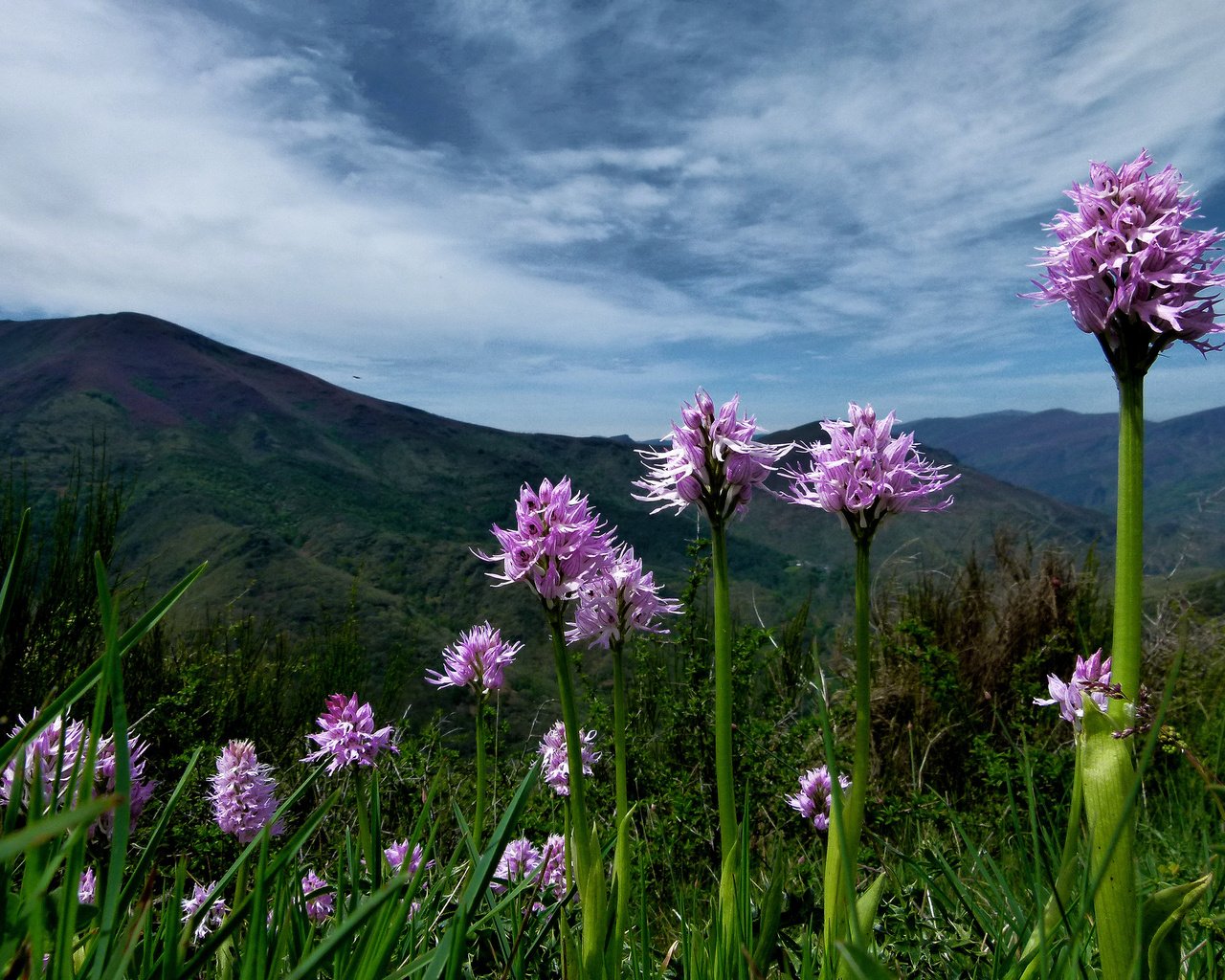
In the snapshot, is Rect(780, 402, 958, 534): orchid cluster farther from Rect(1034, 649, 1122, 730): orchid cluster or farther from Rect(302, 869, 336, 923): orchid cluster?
Rect(302, 869, 336, 923): orchid cluster

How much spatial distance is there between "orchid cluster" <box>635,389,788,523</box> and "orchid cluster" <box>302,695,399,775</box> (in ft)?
5.95

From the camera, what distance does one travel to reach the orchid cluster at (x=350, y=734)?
10.1 ft

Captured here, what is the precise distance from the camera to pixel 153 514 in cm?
4094

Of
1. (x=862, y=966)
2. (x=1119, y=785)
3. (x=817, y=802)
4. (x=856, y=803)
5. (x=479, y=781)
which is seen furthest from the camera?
(x=817, y=802)

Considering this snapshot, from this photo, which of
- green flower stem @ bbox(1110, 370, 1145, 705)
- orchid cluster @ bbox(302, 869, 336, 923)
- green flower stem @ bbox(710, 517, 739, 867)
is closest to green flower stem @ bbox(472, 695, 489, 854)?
orchid cluster @ bbox(302, 869, 336, 923)

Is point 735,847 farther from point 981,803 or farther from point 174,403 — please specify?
point 174,403

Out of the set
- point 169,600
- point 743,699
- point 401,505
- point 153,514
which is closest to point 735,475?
point 169,600

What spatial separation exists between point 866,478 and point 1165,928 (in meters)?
0.95

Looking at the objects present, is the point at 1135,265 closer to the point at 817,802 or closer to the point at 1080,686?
the point at 1080,686

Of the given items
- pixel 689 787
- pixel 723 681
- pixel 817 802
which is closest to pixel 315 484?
pixel 689 787

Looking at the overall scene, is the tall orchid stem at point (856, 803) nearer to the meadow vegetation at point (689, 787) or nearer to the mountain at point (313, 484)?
the meadow vegetation at point (689, 787)

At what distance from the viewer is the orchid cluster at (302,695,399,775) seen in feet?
10.1

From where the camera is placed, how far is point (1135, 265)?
61.1 inches

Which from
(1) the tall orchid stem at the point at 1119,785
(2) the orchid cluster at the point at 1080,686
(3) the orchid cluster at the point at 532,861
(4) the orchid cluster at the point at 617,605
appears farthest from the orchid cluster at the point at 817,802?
(1) the tall orchid stem at the point at 1119,785
